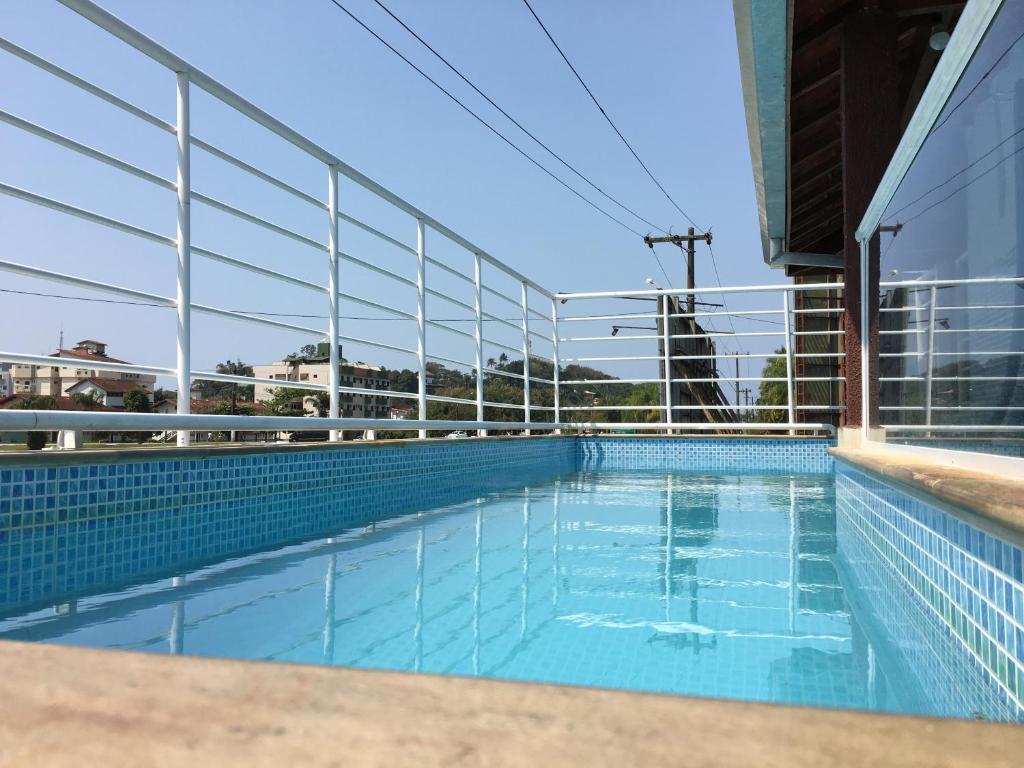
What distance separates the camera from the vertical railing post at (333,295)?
3.75 meters

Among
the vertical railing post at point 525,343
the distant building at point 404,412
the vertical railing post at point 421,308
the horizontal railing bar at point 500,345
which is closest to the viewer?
the vertical railing post at point 421,308

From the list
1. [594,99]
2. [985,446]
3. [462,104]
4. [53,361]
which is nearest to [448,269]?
[53,361]

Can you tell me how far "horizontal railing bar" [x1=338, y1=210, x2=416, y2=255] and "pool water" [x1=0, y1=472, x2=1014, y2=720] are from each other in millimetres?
1662

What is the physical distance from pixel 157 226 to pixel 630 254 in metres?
19.0

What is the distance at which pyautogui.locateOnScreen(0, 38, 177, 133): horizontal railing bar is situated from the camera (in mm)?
2160

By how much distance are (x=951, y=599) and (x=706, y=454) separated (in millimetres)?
5871

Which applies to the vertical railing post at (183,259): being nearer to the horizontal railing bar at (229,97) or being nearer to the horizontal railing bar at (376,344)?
the horizontal railing bar at (229,97)

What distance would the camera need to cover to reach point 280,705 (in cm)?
53

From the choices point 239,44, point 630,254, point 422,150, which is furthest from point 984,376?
point 630,254

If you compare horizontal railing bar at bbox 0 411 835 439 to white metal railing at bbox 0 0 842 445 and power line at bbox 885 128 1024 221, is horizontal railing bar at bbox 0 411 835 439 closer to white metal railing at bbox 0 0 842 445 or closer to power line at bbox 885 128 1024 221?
white metal railing at bbox 0 0 842 445

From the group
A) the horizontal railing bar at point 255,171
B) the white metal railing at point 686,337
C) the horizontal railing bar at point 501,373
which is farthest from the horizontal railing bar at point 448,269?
the white metal railing at point 686,337

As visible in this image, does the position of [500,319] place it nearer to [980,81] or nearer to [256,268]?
[256,268]

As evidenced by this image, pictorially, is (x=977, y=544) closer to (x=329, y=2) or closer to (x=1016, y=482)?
(x=1016, y=482)

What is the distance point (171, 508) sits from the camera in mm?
2605
